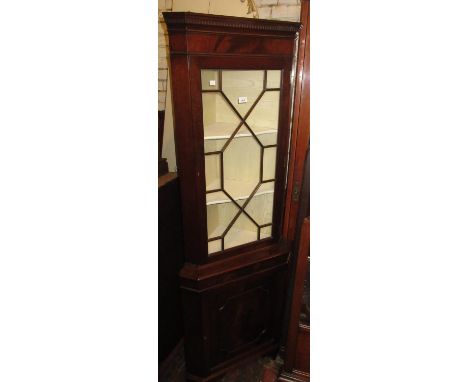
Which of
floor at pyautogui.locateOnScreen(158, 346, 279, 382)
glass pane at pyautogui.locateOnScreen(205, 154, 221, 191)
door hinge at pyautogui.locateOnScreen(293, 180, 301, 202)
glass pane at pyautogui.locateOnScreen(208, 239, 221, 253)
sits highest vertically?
glass pane at pyautogui.locateOnScreen(205, 154, 221, 191)

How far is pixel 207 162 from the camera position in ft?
4.36

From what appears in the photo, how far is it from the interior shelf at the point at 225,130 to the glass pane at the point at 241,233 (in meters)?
0.41

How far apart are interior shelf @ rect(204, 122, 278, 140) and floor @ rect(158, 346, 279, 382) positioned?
1210mm

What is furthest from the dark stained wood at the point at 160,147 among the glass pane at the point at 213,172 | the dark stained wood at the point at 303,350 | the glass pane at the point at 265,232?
the dark stained wood at the point at 303,350

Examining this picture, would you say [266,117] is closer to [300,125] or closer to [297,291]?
[300,125]

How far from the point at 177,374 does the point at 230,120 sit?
4.43 feet

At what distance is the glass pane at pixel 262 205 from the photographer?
150 cm

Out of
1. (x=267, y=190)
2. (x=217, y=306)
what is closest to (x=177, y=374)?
(x=217, y=306)

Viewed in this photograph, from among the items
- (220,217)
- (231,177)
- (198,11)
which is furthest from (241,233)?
(198,11)

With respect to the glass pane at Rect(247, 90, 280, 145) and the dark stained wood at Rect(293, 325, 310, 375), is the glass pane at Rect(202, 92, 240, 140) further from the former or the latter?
the dark stained wood at Rect(293, 325, 310, 375)

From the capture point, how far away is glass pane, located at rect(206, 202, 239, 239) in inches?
56.5

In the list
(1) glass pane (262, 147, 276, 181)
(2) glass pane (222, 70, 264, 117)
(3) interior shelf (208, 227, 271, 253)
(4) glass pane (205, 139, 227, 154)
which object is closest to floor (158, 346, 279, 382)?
(3) interior shelf (208, 227, 271, 253)

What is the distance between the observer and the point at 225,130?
132 centimetres
